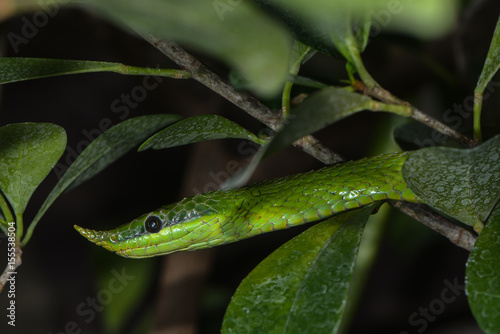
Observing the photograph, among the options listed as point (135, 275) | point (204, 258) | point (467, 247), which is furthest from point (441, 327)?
point (467, 247)

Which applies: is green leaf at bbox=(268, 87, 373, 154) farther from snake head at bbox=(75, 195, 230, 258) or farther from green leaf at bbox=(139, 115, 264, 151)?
snake head at bbox=(75, 195, 230, 258)

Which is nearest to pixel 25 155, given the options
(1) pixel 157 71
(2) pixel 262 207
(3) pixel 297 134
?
(1) pixel 157 71

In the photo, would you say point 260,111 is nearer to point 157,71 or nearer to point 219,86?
point 219,86

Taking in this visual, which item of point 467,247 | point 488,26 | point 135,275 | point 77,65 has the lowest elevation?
point 135,275

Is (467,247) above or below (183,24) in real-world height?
below

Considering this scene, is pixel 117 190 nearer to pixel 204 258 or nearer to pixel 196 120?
pixel 204 258

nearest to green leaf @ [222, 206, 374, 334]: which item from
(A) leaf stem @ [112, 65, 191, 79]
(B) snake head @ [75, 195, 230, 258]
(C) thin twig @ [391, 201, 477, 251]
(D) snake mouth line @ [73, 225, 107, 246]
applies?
(C) thin twig @ [391, 201, 477, 251]

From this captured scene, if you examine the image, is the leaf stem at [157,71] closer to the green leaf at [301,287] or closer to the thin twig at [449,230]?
the green leaf at [301,287]
